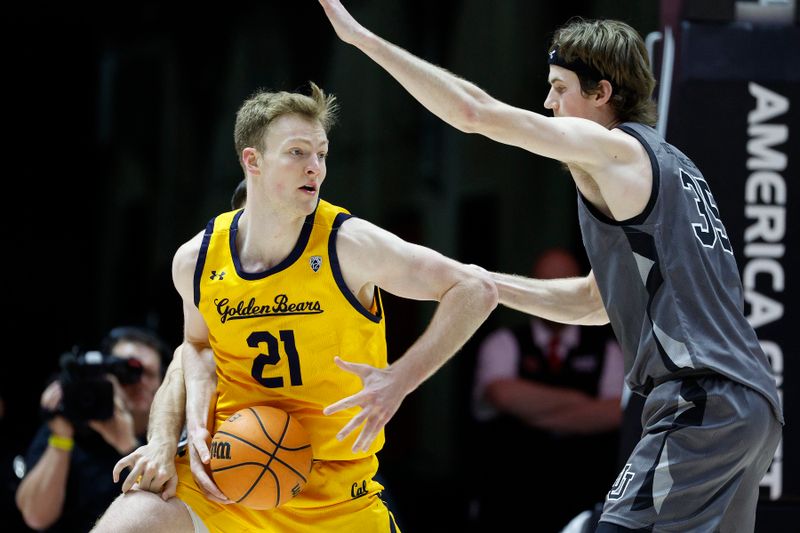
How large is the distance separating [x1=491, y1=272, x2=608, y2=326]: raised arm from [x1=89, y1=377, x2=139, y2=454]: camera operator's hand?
233 cm

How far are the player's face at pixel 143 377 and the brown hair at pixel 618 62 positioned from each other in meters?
3.15

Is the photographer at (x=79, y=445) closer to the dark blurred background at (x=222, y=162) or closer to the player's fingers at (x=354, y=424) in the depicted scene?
the player's fingers at (x=354, y=424)

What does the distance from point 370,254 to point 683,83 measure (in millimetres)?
2197

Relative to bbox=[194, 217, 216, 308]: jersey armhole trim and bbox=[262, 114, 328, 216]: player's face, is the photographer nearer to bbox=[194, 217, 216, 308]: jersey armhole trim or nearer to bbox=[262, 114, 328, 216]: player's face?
bbox=[194, 217, 216, 308]: jersey armhole trim

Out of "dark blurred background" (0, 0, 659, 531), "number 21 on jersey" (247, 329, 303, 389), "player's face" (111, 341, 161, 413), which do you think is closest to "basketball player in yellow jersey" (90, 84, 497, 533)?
"number 21 on jersey" (247, 329, 303, 389)

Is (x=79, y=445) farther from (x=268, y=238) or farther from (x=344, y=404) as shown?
(x=344, y=404)

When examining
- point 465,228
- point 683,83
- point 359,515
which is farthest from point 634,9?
point 359,515

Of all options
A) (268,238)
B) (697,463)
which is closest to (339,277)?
(268,238)

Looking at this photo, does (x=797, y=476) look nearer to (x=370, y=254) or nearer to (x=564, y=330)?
(x=564, y=330)

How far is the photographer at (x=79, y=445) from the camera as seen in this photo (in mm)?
5539

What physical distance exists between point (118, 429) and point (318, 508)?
1.90 meters

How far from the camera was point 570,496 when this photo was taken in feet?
22.3

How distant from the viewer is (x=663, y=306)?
137 inches

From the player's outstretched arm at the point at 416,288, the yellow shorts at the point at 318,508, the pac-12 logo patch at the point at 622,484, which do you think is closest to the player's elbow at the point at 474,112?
the player's outstretched arm at the point at 416,288
